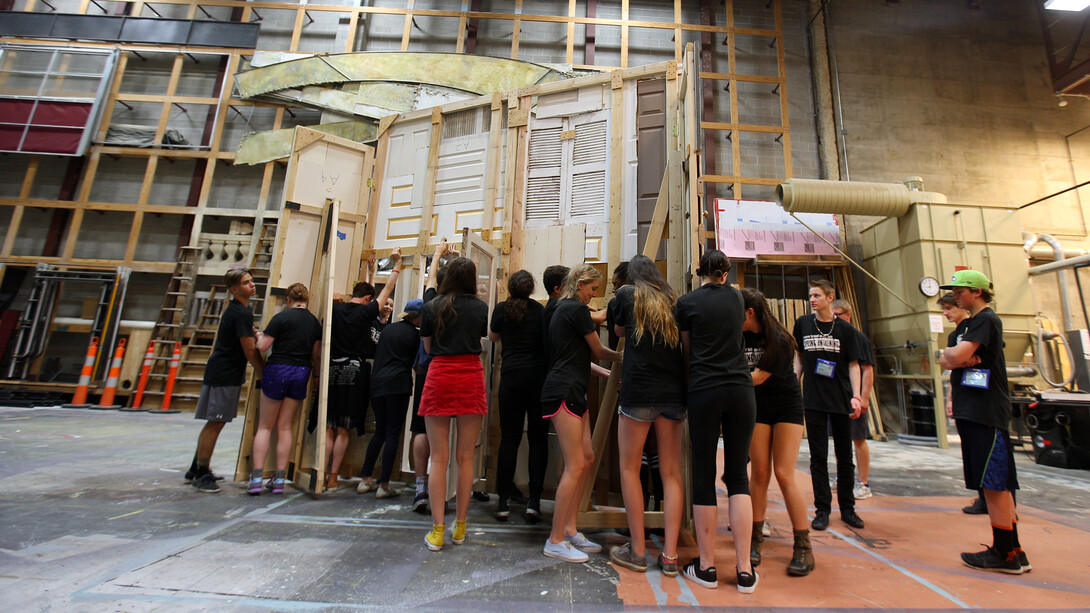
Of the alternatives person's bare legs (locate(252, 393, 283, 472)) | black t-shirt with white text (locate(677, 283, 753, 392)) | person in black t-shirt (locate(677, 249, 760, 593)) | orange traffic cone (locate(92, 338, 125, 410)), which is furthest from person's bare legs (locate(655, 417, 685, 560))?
orange traffic cone (locate(92, 338, 125, 410))

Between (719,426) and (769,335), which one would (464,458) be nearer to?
(719,426)

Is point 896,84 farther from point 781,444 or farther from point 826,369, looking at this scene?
point 781,444

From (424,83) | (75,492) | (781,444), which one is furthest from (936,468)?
(424,83)

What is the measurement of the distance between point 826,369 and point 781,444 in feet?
3.22

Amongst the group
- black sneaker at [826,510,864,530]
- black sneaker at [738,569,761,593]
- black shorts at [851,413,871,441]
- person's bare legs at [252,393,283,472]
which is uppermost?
black shorts at [851,413,871,441]

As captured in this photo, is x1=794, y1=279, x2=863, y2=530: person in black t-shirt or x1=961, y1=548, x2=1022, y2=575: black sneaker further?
x1=794, y1=279, x2=863, y2=530: person in black t-shirt

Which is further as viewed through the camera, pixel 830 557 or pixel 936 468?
pixel 936 468

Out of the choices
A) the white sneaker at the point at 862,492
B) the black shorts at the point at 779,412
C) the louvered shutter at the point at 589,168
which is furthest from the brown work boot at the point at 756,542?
the louvered shutter at the point at 589,168

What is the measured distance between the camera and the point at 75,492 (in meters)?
3.27

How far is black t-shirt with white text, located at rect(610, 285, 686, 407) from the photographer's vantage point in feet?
7.59

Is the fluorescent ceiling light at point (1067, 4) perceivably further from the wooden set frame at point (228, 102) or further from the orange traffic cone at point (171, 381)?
the orange traffic cone at point (171, 381)

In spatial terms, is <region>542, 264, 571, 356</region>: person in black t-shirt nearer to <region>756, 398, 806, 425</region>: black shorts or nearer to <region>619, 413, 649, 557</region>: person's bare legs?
<region>619, 413, 649, 557</region>: person's bare legs

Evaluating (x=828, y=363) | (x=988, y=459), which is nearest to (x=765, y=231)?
(x=828, y=363)

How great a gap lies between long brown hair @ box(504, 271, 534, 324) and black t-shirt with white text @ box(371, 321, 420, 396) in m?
0.92
